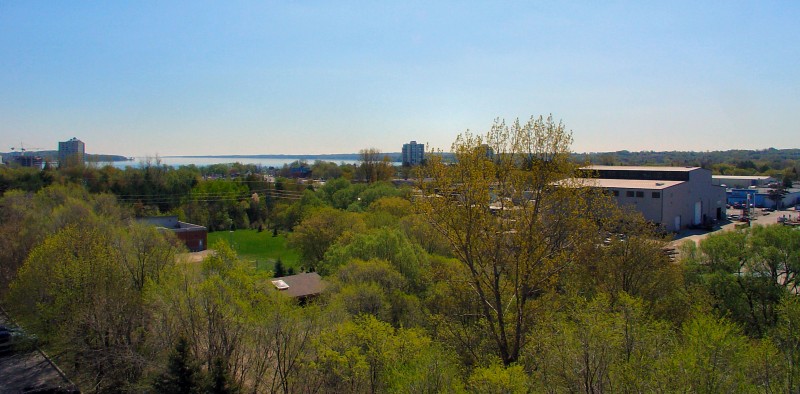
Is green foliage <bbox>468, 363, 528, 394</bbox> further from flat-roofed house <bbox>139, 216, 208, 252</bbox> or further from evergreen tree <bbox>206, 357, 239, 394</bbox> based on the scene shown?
flat-roofed house <bbox>139, 216, 208, 252</bbox>

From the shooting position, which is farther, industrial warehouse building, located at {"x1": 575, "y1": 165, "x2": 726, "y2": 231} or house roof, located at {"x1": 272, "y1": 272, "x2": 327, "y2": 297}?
industrial warehouse building, located at {"x1": 575, "y1": 165, "x2": 726, "y2": 231}

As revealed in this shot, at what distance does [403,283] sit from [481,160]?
1023 cm

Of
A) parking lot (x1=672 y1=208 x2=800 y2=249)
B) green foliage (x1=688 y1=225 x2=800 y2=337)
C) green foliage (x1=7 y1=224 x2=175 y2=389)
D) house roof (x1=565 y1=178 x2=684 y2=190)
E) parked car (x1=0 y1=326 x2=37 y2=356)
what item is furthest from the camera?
house roof (x1=565 y1=178 x2=684 y2=190)

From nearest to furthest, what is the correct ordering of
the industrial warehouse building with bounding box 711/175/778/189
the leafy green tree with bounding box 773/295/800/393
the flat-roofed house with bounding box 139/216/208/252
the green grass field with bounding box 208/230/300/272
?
the leafy green tree with bounding box 773/295/800/393, the green grass field with bounding box 208/230/300/272, the flat-roofed house with bounding box 139/216/208/252, the industrial warehouse building with bounding box 711/175/778/189

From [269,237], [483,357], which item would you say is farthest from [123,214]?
[483,357]

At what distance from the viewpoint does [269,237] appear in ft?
205

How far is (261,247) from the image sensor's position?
55344mm

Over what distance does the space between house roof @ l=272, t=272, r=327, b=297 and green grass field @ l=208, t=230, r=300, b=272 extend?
1018 cm

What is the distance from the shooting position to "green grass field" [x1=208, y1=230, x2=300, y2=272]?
1809 inches

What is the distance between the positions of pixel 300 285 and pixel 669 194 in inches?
1480

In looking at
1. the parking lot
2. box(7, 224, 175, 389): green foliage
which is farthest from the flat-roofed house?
the parking lot

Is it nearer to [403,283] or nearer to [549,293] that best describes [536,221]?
[549,293]

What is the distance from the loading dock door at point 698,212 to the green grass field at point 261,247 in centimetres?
4034

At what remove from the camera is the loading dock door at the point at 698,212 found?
54906 millimetres
